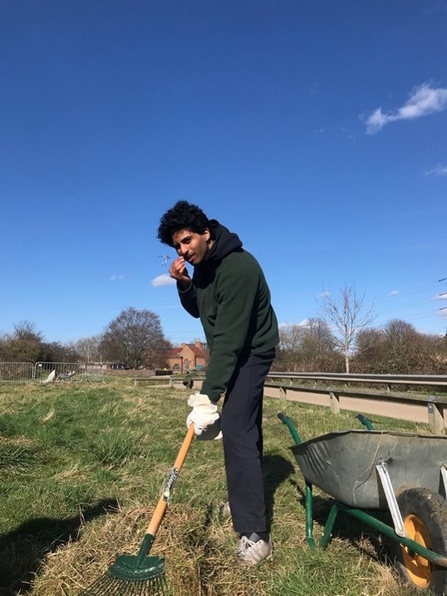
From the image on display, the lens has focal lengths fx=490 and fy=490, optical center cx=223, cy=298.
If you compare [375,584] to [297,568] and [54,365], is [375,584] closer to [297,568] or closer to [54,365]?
[297,568]

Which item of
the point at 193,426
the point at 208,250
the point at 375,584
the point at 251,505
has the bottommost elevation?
the point at 375,584

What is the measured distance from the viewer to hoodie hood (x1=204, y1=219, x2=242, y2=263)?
117 inches

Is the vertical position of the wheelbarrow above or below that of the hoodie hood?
below

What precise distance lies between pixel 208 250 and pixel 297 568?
183 cm

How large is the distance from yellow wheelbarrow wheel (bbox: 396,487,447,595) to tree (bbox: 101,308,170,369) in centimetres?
6807

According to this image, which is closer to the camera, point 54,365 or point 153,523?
point 153,523

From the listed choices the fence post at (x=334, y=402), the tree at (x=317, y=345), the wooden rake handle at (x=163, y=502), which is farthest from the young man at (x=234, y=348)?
the tree at (x=317, y=345)

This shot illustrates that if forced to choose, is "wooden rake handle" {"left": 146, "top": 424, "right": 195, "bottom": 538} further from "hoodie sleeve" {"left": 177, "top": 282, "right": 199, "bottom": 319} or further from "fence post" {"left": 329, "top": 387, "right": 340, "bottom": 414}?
"fence post" {"left": 329, "top": 387, "right": 340, "bottom": 414}

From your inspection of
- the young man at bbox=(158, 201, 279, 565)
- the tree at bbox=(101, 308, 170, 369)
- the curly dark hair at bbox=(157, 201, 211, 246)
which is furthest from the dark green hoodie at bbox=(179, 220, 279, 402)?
the tree at bbox=(101, 308, 170, 369)

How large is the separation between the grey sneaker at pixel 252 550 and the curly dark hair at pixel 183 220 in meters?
1.79

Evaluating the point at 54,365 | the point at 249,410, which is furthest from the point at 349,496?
the point at 54,365

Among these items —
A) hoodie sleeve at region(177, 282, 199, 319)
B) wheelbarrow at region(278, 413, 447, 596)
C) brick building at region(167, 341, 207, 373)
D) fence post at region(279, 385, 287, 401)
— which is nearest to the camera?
wheelbarrow at region(278, 413, 447, 596)

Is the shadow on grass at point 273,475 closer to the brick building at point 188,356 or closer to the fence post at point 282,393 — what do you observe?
the fence post at point 282,393

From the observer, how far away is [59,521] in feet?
10.9
